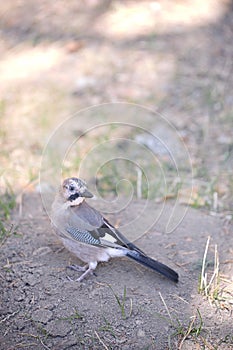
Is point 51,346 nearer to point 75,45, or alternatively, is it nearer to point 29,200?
point 29,200

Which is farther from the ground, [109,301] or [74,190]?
[74,190]

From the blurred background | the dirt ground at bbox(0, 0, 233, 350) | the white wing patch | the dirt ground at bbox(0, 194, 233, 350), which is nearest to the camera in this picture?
the dirt ground at bbox(0, 194, 233, 350)

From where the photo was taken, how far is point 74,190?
3871 mm

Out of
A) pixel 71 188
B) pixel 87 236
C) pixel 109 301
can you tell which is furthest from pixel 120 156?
pixel 109 301

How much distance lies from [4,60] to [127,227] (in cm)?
367

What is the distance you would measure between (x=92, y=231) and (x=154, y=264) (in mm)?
466

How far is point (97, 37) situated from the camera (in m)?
7.52

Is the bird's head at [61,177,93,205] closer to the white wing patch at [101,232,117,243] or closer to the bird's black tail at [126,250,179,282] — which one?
the white wing patch at [101,232,117,243]

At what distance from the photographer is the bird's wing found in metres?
3.81

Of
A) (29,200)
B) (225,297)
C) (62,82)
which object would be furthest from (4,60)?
(225,297)

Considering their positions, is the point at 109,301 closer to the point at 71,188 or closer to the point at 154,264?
the point at 154,264

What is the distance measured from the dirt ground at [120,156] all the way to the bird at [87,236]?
0.10 metres

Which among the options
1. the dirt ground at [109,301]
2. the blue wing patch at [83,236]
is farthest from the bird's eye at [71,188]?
the dirt ground at [109,301]

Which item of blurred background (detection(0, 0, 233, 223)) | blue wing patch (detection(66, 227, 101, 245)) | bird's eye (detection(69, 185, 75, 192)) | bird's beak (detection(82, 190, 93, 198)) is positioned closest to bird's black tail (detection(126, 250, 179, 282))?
blue wing patch (detection(66, 227, 101, 245))
